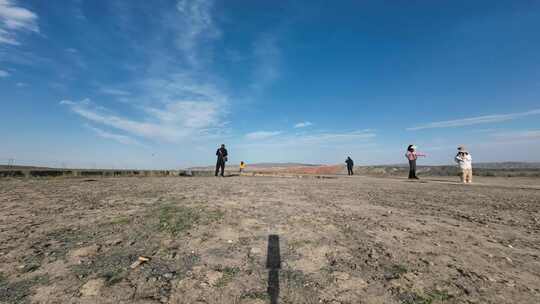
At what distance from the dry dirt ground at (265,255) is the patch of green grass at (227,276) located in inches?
0.4

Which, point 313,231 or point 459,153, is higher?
point 459,153

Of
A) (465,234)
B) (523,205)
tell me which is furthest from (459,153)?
(465,234)

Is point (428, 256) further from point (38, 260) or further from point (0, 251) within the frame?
point (0, 251)

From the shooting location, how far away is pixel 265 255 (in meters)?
2.95

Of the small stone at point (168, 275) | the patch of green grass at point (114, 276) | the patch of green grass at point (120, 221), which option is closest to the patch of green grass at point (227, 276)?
the small stone at point (168, 275)

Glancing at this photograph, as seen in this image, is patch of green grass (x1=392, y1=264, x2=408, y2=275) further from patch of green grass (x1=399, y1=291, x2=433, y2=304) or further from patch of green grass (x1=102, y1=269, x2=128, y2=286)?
patch of green grass (x1=102, y1=269, x2=128, y2=286)

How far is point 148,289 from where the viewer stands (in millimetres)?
2172

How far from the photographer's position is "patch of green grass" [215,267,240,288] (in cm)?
229

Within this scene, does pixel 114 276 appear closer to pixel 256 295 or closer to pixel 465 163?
pixel 256 295

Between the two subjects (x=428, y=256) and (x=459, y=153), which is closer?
(x=428, y=256)

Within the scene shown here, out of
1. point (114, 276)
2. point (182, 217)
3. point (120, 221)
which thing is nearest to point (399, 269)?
point (114, 276)

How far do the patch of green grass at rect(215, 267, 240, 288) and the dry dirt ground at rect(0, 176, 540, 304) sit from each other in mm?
10

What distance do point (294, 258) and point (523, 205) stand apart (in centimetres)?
658

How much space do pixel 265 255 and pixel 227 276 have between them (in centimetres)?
65
